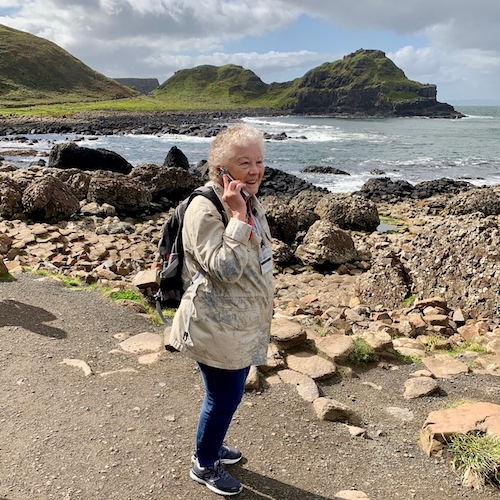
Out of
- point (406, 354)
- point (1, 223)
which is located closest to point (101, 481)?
point (406, 354)

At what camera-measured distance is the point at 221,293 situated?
3.20m

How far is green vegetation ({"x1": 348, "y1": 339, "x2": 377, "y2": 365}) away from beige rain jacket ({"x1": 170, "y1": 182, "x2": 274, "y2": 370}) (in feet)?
10.3

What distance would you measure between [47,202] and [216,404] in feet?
44.2

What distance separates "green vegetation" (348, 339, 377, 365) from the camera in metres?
6.20

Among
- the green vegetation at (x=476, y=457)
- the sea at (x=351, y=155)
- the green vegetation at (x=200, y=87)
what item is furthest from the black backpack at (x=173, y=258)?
the green vegetation at (x=200, y=87)

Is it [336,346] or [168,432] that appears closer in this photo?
[168,432]

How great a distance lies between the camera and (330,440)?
454 centimetres

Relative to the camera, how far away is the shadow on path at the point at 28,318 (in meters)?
6.59

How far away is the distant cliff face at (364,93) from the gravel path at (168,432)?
156222 mm

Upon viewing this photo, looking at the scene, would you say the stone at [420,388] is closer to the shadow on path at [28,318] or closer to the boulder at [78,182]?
the shadow on path at [28,318]

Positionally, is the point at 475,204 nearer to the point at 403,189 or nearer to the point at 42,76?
the point at 403,189

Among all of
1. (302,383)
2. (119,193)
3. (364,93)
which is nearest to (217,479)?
(302,383)

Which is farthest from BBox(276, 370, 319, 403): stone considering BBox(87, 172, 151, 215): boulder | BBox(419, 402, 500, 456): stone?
BBox(87, 172, 151, 215): boulder

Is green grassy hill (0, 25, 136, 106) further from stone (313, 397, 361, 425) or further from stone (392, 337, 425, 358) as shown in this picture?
stone (313, 397, 361, 425)
